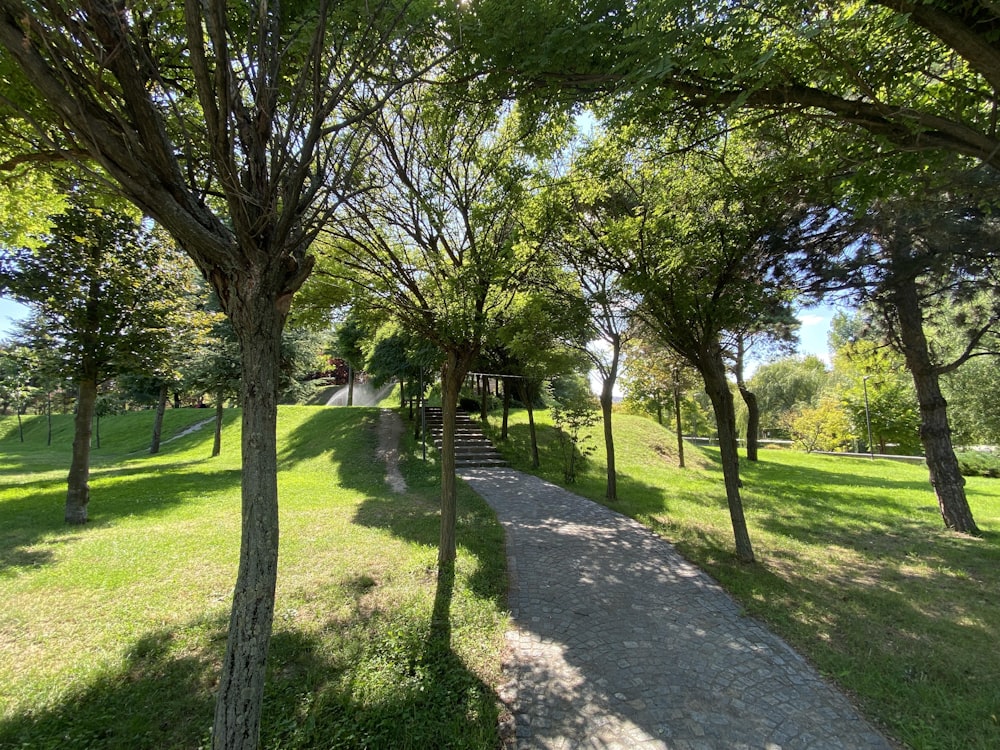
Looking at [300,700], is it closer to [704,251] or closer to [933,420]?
[704,251]

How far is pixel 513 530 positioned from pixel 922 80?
7.44m

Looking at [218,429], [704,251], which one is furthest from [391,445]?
[704,251]

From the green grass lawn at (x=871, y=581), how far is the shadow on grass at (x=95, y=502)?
9.25 metres

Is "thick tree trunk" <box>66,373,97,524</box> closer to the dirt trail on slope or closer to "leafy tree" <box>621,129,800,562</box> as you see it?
the dirt trail on slope

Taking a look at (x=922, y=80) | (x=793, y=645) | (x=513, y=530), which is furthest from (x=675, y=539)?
(x=922, y=80)

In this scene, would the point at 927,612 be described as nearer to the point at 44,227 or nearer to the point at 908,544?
the point at 908,544

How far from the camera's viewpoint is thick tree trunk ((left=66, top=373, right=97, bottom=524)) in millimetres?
7957

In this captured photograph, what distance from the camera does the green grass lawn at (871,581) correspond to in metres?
3.14

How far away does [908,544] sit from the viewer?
7145 mm

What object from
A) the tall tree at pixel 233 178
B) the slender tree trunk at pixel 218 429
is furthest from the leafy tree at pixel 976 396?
the slender tree trunk at pixel 218 429

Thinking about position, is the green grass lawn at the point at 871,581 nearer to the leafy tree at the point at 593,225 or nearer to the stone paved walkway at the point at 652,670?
the stone paved walkway at the point at 652,670

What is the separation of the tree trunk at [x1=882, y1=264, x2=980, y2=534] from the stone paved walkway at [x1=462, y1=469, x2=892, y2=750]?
5.80m

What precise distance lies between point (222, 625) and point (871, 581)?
7483 millimetres

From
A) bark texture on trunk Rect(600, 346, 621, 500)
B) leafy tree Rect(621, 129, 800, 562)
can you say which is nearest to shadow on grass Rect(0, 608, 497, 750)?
leafy tree Rect(621, 129, 800, 562)
